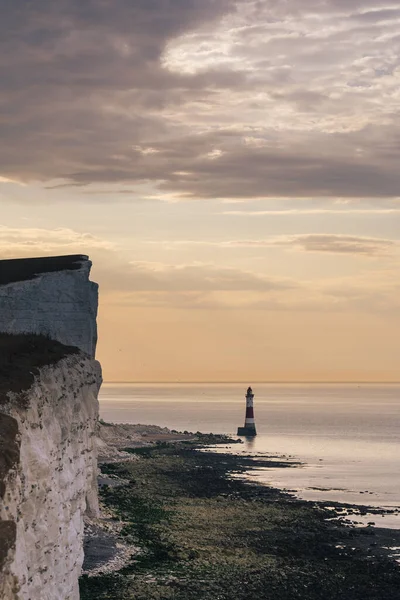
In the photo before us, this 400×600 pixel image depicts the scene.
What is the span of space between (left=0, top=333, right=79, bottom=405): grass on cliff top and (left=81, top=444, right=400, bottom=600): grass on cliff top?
366 inches

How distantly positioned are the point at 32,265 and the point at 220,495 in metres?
33.2

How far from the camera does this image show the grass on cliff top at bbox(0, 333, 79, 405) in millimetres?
23078

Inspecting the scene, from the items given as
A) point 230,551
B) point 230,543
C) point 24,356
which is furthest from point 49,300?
point 230,543

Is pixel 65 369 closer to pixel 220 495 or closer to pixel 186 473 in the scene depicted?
pixel 220 495

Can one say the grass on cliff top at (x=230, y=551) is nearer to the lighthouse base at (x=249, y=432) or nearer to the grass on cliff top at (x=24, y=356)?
the grass on cliff top at (x=24, y=356)

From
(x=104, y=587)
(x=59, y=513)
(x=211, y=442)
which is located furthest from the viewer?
(x=211, y=442)

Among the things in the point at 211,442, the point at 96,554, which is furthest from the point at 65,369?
the point at 211,442

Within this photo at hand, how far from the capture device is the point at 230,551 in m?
42.9

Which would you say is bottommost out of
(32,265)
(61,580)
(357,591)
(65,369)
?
(357,591)

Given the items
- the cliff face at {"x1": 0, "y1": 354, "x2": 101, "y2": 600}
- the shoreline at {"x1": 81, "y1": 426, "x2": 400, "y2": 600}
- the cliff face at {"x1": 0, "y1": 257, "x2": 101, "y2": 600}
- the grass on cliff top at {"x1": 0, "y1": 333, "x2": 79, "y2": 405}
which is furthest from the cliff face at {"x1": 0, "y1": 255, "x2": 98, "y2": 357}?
the shoreline at {"x1": 81, "y1": 426, "x2": 400, "y2": 600}

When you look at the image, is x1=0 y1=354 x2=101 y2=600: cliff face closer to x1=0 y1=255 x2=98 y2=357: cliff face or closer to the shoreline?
x1=0 y1=255 x2=98 y2=357: cliff face

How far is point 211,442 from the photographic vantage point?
117625 mm

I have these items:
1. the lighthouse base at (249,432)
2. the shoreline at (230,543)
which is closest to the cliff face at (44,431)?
the shoreline at (230,543)

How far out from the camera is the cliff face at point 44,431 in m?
18.6
